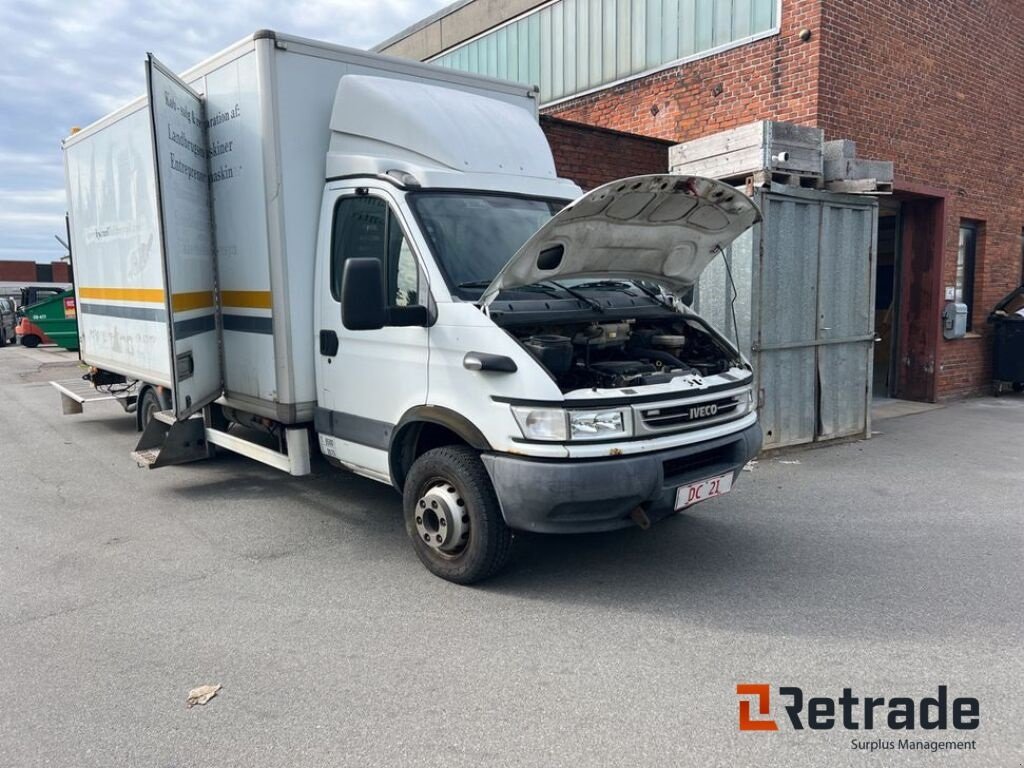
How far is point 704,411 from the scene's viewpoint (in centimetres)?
450

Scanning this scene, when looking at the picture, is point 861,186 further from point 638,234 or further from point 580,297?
point 580,297

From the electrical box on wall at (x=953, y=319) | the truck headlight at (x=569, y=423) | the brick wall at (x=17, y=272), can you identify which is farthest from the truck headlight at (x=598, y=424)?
the brick wall at (x=17, y=272)

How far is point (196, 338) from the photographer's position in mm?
5953

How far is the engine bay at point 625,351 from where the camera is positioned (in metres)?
4.21

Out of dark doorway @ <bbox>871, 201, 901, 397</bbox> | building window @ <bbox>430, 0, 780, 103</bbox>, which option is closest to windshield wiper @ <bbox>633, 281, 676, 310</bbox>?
building window @ <bbox>430, 0, 780, 103</bbox>

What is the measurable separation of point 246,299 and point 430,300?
1.97 metres

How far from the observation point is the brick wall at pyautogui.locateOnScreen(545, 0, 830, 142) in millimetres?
9703

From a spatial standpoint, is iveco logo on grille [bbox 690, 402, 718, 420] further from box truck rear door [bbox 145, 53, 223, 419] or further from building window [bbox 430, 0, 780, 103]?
building window [bbox 430, 0, 780, 103]

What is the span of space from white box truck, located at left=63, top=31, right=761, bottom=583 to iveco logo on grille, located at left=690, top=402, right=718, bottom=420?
16mm

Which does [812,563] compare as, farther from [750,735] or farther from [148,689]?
[148,689]

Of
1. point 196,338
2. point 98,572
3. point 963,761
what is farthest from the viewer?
point 196,338

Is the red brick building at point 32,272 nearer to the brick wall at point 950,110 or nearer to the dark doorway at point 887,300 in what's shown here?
the dark doorway at point 887,300

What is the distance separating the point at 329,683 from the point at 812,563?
3.17 m

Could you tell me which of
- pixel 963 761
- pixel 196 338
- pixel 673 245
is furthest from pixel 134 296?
pixel 963 761
